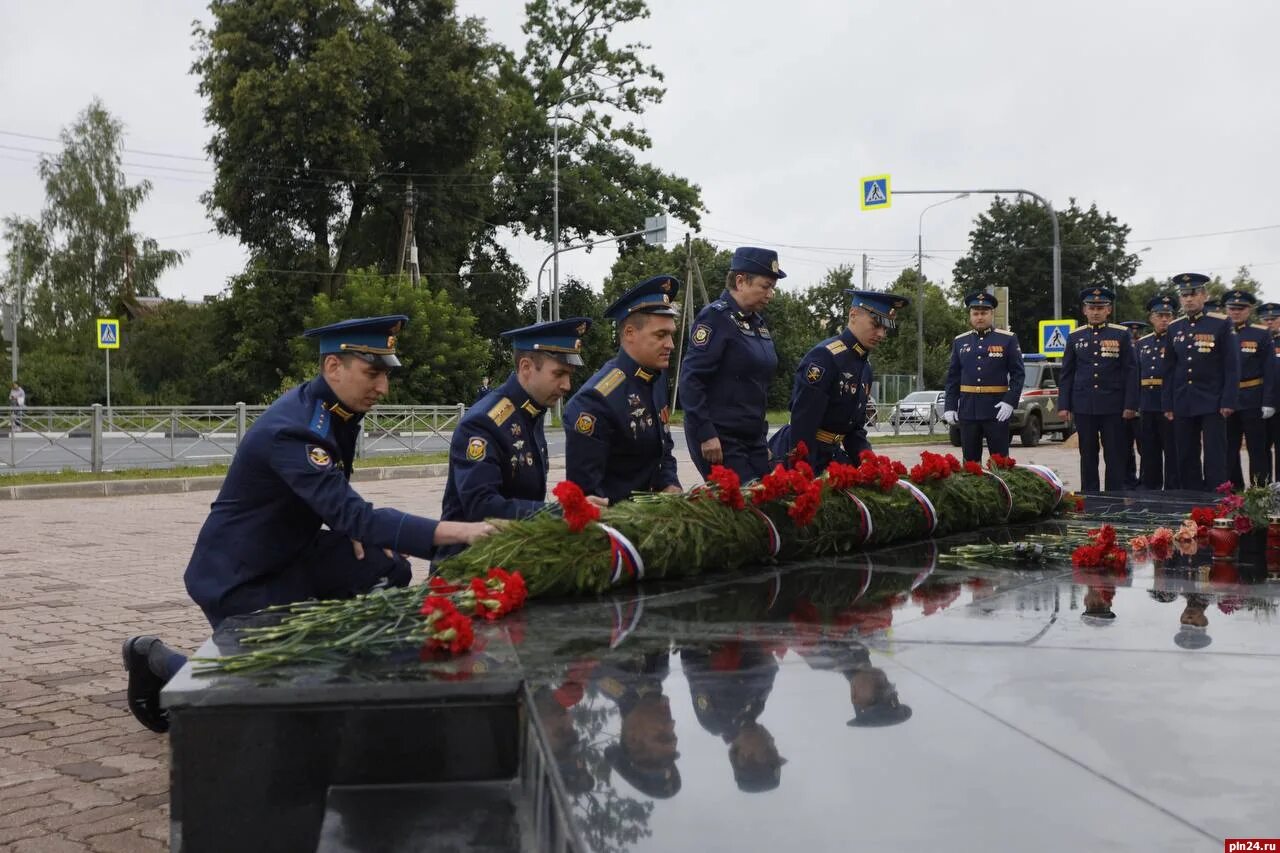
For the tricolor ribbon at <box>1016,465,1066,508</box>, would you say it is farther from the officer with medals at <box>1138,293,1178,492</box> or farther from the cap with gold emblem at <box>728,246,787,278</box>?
the officer with medals at <box>1138,293,1178,492</box>

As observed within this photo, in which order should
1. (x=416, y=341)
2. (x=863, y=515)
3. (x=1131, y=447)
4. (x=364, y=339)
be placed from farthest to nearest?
(x=416, y=341) < (x=1131, y=447) < (x=863, y=515) < (x=364, y=339)

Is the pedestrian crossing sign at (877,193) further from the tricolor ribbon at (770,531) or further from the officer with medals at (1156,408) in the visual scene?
the tricolor ribbon at (770,531)

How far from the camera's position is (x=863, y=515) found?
4863 mm

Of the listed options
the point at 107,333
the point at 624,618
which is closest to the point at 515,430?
the point at 624,618

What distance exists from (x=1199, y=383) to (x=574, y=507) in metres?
8.86

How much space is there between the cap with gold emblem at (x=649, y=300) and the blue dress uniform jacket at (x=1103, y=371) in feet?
23.0

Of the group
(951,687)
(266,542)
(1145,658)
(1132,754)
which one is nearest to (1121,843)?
(1132,754)

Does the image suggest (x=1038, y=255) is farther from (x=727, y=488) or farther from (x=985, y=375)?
(x=727, y=488)

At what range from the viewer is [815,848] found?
1.78 m

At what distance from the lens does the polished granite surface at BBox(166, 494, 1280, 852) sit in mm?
1899

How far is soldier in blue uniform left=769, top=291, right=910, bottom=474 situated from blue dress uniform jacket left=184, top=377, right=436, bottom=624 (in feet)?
10.5

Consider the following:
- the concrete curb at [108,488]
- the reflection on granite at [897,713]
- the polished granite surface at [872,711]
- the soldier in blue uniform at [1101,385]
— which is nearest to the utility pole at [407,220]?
the concrete curb at [108,488]

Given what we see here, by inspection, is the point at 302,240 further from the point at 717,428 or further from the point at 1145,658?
the point at 1145,658

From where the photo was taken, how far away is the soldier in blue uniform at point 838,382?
6.52 metres
